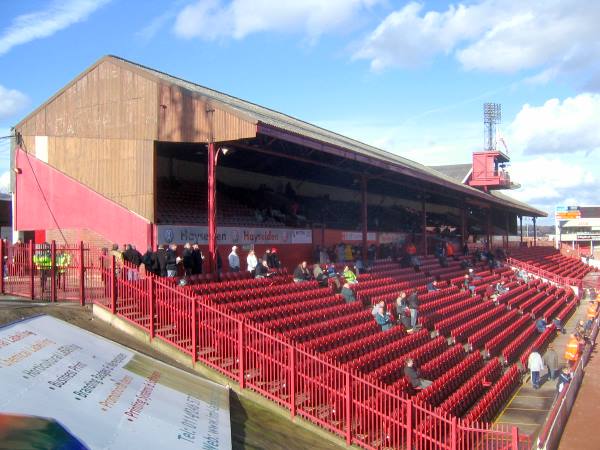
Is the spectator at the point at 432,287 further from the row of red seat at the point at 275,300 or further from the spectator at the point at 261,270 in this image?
the spectator at the point at 261,270

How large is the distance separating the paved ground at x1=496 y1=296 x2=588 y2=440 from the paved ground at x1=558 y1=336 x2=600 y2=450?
0.59m

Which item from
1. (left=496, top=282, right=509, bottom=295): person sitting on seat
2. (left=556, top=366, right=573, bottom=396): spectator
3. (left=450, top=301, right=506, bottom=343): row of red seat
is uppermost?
(left=496, top=282, right=509, bottom=295): person sitting on seat

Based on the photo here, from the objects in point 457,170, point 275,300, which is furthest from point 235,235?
point 457,170

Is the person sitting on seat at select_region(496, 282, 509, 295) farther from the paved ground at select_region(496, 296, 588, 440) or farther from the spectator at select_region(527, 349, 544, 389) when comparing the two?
the spectator at select_region(527, 349, 544, 389)

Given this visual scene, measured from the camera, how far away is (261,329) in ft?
33.2

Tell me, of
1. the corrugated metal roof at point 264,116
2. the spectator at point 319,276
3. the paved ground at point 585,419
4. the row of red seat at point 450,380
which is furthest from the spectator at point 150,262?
the paved ground at point 585,419

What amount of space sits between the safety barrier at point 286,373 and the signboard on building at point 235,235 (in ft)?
12.7

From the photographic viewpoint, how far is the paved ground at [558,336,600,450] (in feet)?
38.6

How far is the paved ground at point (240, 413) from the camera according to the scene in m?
7.79

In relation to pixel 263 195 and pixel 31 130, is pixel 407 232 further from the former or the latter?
pixel 31 130

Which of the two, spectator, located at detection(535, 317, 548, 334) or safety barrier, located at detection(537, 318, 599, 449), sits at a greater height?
spectator, located at detection(535, 317, 548, 334)

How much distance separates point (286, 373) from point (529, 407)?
7339mm

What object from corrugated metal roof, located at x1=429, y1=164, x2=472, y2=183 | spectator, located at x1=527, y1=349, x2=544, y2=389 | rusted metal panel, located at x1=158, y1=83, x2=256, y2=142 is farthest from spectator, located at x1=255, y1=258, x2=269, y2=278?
corrugated metal roof, located at x1=429, y1=164, x2=472, y2=183

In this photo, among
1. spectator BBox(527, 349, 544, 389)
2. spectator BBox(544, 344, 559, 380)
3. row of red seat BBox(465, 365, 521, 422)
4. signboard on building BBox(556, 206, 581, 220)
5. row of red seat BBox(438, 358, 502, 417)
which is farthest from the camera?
signboard on building BBox(556, 206, 581, 220)
